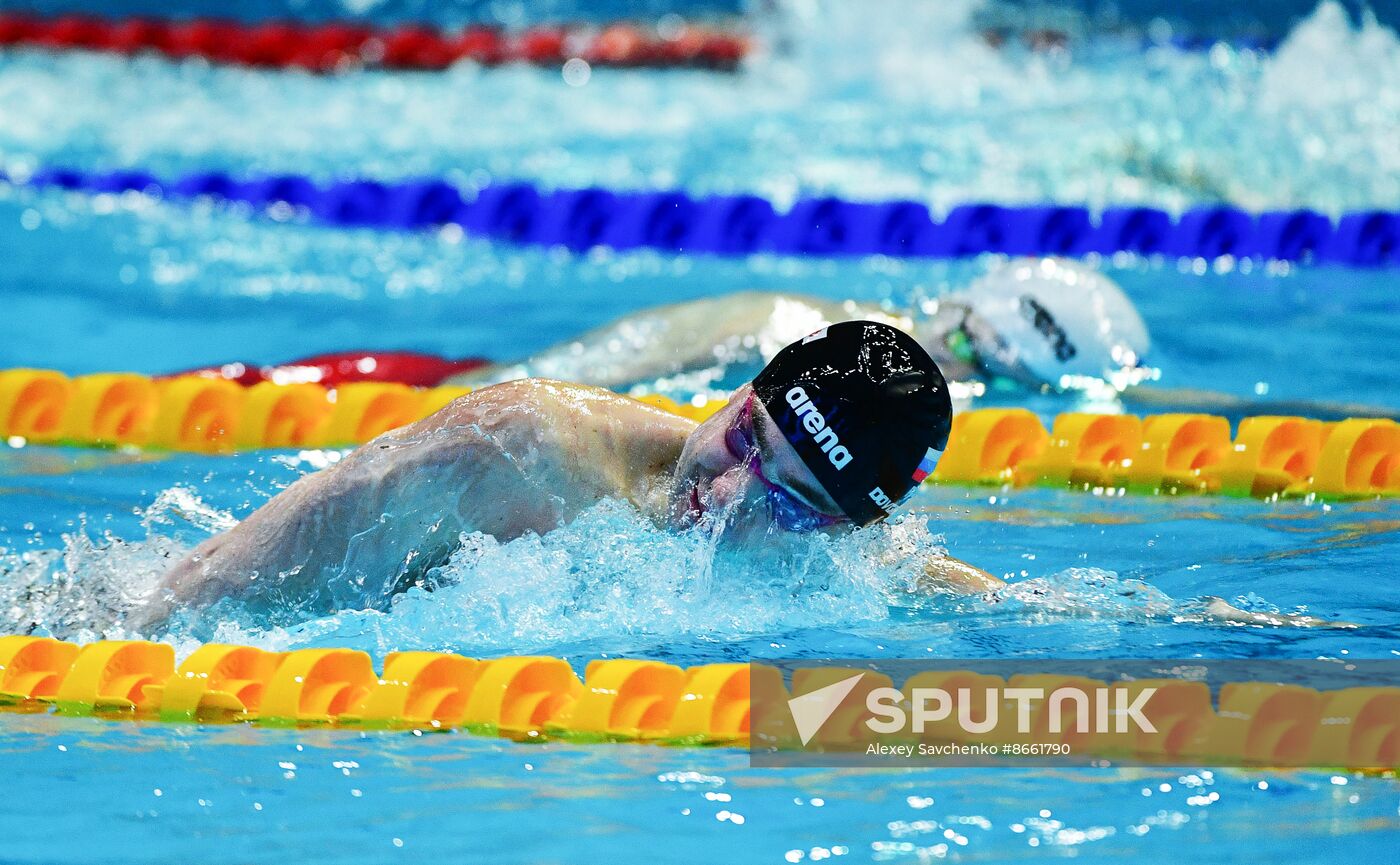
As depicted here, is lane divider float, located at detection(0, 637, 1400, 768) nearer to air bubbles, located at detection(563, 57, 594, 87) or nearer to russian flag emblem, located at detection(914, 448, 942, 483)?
russian flag emblem, located at detection(914, 448, 942, 483)

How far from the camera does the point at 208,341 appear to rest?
20.5 feet

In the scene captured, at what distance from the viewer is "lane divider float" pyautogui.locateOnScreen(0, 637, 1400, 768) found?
2.63 meters

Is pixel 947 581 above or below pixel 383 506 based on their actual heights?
below

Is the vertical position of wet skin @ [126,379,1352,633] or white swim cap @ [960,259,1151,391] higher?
white swim cap @ [960,259,1151,391]

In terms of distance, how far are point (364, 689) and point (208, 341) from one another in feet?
12.1

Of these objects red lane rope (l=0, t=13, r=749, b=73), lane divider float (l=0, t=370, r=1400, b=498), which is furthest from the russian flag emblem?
red lane rope (l=0, t=13, r=749, b=73)

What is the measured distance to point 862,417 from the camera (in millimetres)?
2762

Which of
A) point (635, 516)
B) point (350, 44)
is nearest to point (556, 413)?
point (635, 516)

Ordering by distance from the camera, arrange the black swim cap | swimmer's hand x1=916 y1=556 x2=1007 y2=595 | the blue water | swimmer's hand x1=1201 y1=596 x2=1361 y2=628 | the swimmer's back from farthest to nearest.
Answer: swimmer's hand x1=916 y1=556 x2=1007 y2=595 < swimmer's hand x1=1201 y1=596 x2=1361 y2=628 < the swimmer's back < the black swim cap < the blue water

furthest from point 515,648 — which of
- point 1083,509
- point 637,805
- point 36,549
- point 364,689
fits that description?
point 1083,509

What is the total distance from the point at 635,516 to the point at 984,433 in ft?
6.17

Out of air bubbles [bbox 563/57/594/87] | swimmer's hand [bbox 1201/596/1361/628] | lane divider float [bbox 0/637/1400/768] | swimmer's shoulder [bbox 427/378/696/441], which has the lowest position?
lane divider float [bbox 0/637/1400/768]

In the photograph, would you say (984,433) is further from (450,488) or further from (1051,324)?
(450,488)

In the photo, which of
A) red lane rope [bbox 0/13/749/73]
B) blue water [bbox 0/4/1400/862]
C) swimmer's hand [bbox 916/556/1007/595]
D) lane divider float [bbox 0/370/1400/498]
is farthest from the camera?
red lane rope [bbox 0/13/749/73]
